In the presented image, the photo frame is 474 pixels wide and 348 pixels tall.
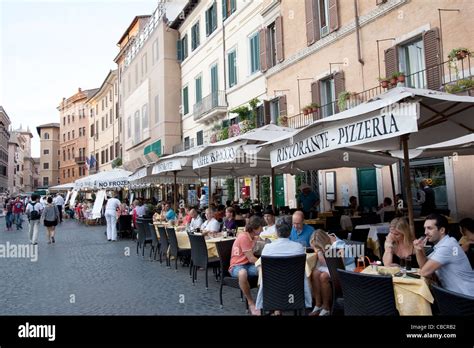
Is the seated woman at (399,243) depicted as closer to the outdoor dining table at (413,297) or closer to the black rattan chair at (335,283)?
the black rattan chair at (335,283)

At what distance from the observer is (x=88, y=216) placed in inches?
974

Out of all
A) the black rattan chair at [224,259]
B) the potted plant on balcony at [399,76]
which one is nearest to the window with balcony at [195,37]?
the potted plant on balcony at [399,76]

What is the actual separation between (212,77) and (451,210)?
15.9 metres

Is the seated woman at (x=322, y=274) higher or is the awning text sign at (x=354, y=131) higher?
the awning text sign at (x=354, y=131)

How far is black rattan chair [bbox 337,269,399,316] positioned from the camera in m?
3.71

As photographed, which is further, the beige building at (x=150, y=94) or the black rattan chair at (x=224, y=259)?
the beige building at (x=150, y=94)

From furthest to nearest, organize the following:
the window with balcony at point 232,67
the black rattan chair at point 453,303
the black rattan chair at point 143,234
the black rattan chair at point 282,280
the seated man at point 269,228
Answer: the window with balcony at point 232,67
the black rattan chair at point 143,234
the seated man at point 269,228
the black rattan chair at point 282,280
the black rattan chair at point 453,303

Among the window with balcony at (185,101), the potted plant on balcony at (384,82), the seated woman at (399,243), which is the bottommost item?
the seated woman at (399,243)

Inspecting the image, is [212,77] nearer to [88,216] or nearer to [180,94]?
[180,94]

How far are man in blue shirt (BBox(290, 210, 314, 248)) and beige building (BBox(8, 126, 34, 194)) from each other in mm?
81303

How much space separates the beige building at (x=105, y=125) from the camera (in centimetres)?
4497

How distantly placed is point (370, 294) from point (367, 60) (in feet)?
36.4

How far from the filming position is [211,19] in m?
24.0

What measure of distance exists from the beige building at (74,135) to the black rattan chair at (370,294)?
6450cm
